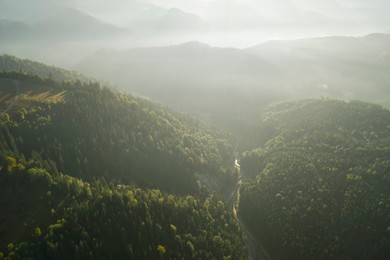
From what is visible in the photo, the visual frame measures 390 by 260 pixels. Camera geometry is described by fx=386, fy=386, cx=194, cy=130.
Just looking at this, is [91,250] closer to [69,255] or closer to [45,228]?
[69,255]

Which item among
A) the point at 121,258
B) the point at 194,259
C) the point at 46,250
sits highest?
the point at 46,250

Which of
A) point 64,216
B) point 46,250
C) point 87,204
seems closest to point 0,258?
point 46,250

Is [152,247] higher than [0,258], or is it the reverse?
[0,258]

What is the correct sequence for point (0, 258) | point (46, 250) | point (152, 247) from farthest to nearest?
point (152, 247)
point (46, 250)
point (0, 258)

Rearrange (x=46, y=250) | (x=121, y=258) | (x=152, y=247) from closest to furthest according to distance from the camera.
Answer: (x=46, y=250) < (x=121, y=258) < (x=152, y=247)

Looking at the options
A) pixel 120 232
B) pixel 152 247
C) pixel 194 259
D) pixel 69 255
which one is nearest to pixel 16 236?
pixel 69 255

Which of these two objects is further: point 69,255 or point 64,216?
point 64,216

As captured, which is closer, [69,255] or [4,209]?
[69,255]

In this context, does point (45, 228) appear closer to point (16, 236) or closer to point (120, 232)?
point (16, 236)

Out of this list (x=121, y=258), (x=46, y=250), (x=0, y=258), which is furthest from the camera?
(x=121, y=258)
